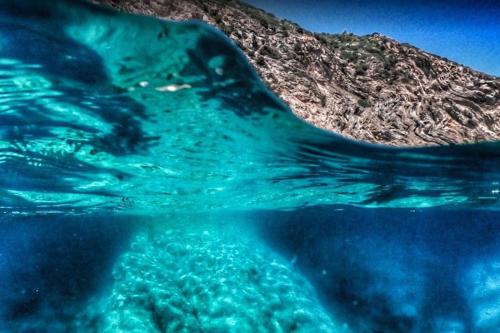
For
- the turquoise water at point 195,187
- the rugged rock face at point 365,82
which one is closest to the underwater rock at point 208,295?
the turquoise water at point 195,187

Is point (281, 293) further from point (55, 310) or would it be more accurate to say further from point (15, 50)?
point (15, 50)

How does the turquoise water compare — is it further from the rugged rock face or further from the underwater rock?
the rugged rock face

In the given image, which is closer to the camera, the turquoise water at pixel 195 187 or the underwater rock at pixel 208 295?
the turquoise water at pixel 195 187

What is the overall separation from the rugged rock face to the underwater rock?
22.7ft

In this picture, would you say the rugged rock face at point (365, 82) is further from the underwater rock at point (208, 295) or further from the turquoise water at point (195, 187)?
the underwater rock at point (208, 295)

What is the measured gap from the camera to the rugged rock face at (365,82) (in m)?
6.82

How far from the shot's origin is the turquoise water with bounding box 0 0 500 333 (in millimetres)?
6738

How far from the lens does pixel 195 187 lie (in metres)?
18.2

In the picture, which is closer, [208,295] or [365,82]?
[365,82]

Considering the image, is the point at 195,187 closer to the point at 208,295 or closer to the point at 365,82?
the point at 208,295

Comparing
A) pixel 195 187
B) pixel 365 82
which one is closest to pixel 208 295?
pixel 195 187

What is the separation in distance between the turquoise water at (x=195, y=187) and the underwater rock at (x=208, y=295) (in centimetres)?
6

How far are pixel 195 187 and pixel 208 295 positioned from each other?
21.1ft

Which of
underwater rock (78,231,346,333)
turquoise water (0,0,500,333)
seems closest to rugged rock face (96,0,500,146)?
turquoise water (0,0,500,333)
